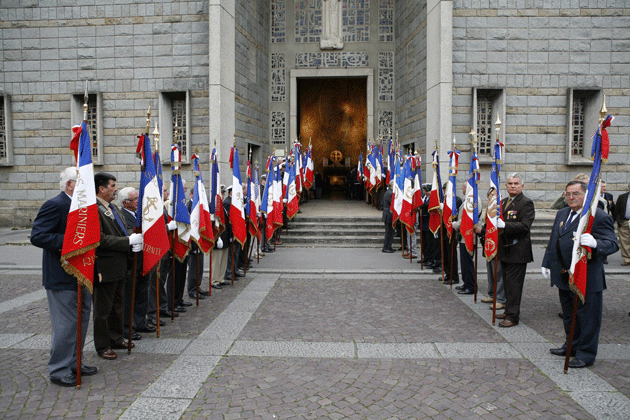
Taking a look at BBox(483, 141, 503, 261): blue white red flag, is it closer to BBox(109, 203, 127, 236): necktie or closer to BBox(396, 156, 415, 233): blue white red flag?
BBox(396, 156, 415, 233): blue white red flag

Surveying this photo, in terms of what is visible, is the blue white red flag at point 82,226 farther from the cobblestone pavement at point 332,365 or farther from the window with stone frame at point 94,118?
the window with stone frame at point 94,118

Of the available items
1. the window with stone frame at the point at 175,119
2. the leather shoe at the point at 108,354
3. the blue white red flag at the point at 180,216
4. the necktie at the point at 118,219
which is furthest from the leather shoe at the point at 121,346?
the window with stone frame at the point at 175,119

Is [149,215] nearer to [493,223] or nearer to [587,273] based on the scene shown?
[493,223]

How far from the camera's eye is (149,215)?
5629 millimetres

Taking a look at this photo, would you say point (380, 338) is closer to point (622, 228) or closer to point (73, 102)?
point (622, 228)

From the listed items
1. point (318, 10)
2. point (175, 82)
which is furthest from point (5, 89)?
point (318, 10)

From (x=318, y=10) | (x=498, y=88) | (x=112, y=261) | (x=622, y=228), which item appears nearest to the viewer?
(x=112, y=261)

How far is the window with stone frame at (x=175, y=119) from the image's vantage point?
16.9 meters

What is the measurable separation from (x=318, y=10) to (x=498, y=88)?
963cm

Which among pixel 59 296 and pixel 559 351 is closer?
pixel 59 296

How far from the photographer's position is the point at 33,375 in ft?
15.6

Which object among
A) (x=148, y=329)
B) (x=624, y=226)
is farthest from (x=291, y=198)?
(x=624, y=226)

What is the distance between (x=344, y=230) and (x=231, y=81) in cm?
725

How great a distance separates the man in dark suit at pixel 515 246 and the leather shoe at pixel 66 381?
524 cm
